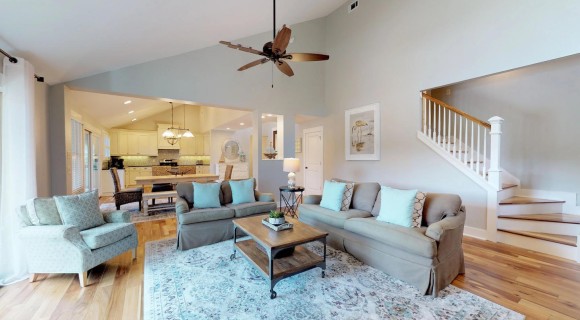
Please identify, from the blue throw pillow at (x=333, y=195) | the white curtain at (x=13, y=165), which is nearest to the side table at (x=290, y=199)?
the blue throw pillow at (x=333, y=195)

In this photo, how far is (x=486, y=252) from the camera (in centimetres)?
310

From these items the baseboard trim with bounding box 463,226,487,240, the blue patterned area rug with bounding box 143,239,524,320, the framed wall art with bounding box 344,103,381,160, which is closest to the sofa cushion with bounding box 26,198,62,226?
the blue patterned area rug with bounding box 143,239,524,320

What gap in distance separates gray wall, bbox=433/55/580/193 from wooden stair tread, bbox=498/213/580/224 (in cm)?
55

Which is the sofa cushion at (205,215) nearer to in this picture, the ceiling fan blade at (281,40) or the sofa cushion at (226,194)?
the sofa cushion at (226,194)

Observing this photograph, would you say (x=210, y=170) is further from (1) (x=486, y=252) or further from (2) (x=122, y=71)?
(1) (x=486, y=252)

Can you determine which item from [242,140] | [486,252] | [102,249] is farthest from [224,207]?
[242,140]

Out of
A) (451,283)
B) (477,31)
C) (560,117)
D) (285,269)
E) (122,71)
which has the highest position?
(477,31)

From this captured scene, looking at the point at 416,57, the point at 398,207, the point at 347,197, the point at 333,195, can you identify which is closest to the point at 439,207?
the point at 398,207

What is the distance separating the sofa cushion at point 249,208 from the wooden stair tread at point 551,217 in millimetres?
3577

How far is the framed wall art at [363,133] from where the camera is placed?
5031 millimetres

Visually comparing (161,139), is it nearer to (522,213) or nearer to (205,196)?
(205,196)

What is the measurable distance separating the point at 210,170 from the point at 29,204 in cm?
744

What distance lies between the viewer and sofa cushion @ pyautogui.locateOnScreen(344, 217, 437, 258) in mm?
2159

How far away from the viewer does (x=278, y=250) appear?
84.7 inches
